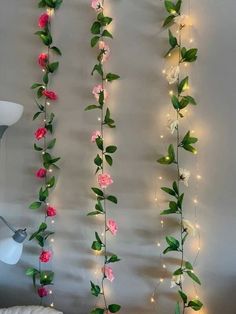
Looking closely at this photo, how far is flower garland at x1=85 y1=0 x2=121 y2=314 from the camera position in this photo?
1650 millimetres

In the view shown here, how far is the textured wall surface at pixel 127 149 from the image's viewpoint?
1535 millimetres

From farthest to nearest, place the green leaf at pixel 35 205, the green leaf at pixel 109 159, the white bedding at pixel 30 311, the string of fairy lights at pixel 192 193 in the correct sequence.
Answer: the green leaf at pixel 35 205 < the green leaf at pixel 109 159 < the string of fairy lights at pixel 192 193 < the white bedding at pixel 30 311

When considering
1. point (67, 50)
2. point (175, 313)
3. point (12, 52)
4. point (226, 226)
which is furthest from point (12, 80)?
point (175, 313)

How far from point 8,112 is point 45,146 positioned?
11.8 inches

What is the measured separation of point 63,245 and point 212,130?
986mm

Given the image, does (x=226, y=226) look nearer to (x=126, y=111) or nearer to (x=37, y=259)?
(x=126, y=111)

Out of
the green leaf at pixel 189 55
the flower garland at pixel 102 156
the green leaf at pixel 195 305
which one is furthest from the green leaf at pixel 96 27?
the green leaf at pixel 195 305

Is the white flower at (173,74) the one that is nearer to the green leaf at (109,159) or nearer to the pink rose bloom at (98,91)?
the pink rose bloom at (98,91)

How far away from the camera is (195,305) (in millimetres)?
1503

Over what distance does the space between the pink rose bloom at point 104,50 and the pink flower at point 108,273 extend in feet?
3.52

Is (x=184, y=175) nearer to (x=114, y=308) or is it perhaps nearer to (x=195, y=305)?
(x=195, y=305)

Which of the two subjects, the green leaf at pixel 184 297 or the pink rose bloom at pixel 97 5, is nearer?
the green leaf at pixel 184 297

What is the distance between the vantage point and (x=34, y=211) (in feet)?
6.00

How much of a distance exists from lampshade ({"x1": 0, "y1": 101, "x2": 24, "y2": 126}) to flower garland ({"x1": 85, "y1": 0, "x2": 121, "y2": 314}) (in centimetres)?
36
